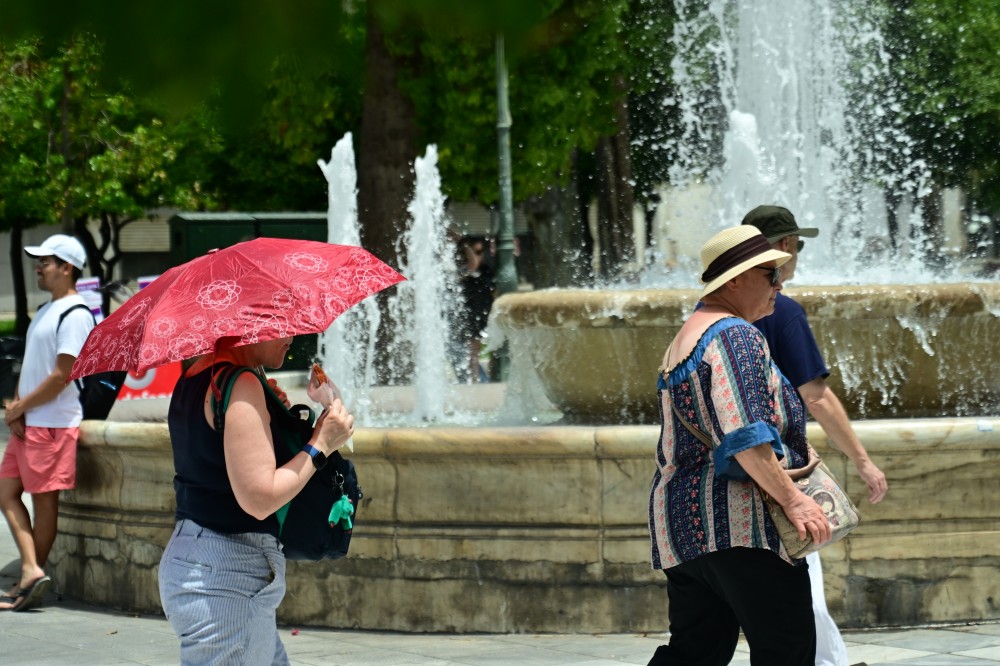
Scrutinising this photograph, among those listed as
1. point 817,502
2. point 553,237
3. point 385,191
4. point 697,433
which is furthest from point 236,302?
point 553,237

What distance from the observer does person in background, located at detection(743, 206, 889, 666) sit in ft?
16.4

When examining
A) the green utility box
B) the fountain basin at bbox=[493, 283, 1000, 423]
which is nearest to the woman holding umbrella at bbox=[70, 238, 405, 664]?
the fountain basin at bbox=[493, 283, 1000, 423]

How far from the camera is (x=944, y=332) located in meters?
7.86

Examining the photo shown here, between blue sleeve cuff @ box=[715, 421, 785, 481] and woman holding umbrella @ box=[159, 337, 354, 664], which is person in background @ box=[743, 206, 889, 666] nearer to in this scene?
blue sleeve cuff @ box=[715, 421, 785, 481]

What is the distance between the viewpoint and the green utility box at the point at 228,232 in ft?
68.2

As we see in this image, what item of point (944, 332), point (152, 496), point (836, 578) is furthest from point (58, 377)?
point (944, 332)

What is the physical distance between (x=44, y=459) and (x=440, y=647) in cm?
238

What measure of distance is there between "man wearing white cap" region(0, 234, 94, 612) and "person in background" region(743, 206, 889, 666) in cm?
385

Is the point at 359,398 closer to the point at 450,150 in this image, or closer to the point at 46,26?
the point at 46,26

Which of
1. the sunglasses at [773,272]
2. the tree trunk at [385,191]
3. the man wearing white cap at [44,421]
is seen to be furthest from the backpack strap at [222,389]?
the tree trunk at [385,191]

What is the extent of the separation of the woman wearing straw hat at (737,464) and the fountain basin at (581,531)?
243cm

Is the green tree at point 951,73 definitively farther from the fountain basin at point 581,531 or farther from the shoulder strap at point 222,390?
the shoulder strap at point 222,390

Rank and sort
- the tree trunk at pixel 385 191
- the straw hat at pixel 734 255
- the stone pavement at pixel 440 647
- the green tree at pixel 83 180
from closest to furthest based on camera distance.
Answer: the straw hat at pixel 734 255 → the stone pavement at pixel 440 647 → the tree trunk at pixel 385 191 → the green tree at pixel 83 180

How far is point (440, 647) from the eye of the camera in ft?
21.6
